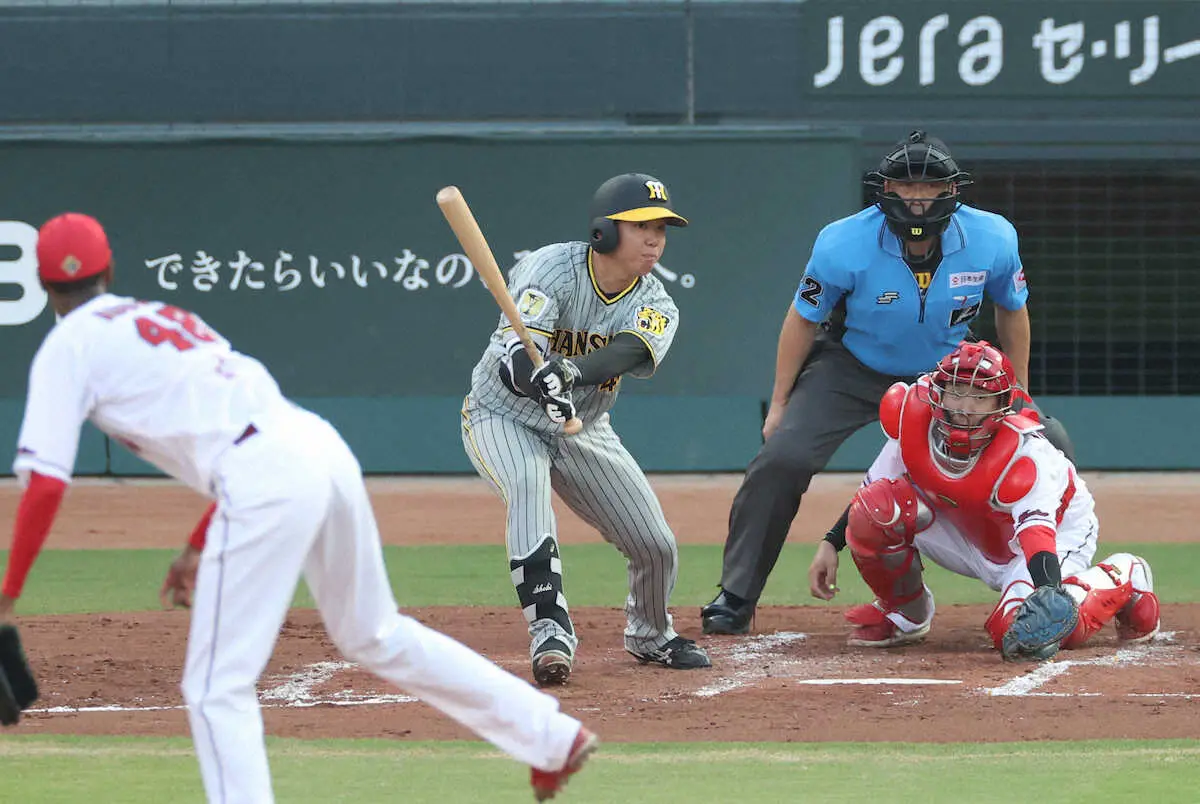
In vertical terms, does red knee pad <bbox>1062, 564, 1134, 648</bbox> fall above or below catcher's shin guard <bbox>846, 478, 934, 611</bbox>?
below

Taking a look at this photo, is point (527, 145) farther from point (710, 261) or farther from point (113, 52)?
point (113, 52)

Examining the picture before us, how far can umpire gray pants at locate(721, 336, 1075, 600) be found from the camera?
7.20 meters

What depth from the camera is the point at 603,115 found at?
12.6 meters

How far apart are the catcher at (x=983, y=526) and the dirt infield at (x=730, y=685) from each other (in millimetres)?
141

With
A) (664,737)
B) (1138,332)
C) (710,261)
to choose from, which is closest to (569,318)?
(664,737)

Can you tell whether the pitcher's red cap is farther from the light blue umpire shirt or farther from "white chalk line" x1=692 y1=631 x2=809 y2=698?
the light blue umpire shirt

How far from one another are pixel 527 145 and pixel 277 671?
258 inches

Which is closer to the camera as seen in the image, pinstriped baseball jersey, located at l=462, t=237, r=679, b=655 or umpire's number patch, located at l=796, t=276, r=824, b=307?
pinstriped baseball jersey, located at l=462, t=237, r=679, b=655

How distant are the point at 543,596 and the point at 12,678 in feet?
7.78

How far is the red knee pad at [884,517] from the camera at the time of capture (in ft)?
21.4

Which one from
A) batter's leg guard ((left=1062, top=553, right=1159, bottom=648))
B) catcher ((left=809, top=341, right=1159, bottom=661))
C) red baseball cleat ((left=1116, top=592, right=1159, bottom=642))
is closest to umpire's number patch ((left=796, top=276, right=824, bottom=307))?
catcher ((left=809, top=341, right=1159, bottom=661))

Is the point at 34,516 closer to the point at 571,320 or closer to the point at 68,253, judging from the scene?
the point at 68,253

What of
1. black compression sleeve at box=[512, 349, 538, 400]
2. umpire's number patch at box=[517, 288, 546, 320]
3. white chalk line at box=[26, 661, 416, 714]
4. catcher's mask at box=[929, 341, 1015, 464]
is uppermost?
umpire's number patch at box=[517, 288, 546, 320]

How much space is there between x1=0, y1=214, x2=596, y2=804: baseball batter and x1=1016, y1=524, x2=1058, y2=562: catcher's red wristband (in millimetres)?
2760
